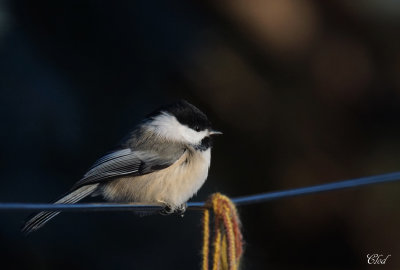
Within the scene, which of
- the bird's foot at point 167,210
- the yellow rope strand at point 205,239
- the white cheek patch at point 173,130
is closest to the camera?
the yellow rope strand at point 205,239

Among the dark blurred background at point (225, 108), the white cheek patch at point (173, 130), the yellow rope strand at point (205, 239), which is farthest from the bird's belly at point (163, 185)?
the dark blurred background at point (225, 108)

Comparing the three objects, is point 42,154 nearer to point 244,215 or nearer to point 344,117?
point 244,215

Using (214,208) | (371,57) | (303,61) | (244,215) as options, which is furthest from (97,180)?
(371,57)

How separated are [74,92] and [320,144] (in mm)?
1787

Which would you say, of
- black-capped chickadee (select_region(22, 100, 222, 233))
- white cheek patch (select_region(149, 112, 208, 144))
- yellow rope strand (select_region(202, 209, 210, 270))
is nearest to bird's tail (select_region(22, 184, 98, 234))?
black-capped chickadee (select_region(22, 100, 222, 233))

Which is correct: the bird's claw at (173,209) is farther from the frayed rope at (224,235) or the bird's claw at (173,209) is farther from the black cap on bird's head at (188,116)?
the frayed rope at (224,235)

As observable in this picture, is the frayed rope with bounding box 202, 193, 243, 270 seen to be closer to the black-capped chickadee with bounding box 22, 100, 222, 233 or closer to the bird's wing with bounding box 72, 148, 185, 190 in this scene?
the black-capped chickadee with bounding box 22, 100, 222, 233

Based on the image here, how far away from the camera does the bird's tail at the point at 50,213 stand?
2.57 meters

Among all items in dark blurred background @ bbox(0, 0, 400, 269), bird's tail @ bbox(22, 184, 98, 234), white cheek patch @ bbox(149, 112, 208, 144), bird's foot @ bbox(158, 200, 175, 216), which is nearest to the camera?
bird's tail @ bbox(22, 184, 98, 234)

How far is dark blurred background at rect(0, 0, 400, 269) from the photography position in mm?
4156

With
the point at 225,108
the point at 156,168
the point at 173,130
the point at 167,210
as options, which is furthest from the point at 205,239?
the point at 225,108

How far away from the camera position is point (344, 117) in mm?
4301

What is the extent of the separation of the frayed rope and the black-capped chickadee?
76 centimetres

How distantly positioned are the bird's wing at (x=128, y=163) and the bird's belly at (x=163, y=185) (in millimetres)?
29
